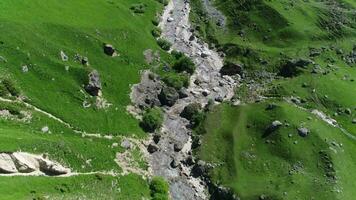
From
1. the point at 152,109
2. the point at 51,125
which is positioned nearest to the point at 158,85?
the point at 152,109

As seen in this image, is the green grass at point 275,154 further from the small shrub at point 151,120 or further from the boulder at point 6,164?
the boulder at point 6,164

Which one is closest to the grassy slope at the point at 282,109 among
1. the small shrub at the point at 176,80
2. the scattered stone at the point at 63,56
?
the small shrub at the point at 176,80

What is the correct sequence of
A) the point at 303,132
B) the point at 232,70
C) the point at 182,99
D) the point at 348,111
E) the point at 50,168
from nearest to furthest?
the point at 50,168 → the point at 303,132 → the point at 348,111 → the point at 182,99 → the point at 232,70

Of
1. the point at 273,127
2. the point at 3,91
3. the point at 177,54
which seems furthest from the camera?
the point at 177,54

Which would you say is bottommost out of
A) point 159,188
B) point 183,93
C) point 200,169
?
point 200,169

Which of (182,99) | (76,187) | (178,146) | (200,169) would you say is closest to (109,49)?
(182,99)

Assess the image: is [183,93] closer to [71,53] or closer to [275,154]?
[275,154]

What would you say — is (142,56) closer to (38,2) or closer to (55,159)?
(38,2)
